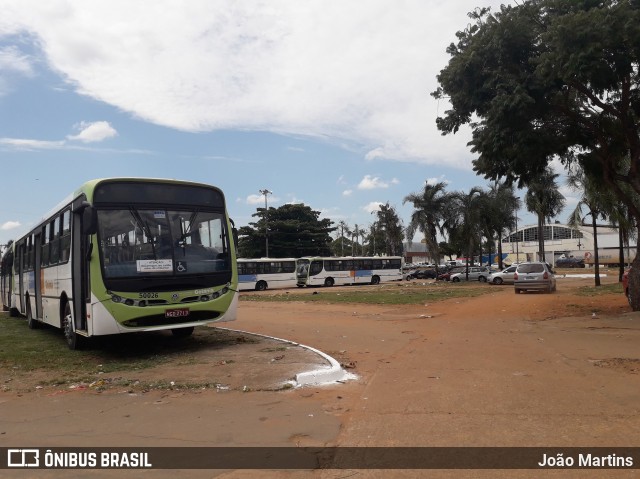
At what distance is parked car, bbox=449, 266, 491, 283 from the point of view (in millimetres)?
46750

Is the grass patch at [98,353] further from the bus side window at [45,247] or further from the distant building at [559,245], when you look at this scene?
the distant building at [559,245]

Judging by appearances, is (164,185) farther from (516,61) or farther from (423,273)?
(423,273)

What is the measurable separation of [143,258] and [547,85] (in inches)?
420

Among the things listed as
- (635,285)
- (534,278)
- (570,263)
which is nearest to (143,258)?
(635,285)

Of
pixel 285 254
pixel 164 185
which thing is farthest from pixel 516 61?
pixel 285 254

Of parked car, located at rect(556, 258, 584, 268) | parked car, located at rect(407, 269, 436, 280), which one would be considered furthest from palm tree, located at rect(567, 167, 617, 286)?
parked car, located at rect(556, 258, 584, 268)

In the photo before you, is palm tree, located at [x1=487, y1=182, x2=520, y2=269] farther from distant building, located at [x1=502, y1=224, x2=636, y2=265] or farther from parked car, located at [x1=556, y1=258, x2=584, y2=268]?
distant building, located at [x1=502, y1=224, x2=636, y2=265]

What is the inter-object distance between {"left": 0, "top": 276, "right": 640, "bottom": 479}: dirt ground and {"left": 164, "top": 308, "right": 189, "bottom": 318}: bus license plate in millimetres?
897

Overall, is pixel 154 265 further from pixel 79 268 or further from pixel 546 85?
pixel 546 85

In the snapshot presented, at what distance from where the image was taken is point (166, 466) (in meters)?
4.50

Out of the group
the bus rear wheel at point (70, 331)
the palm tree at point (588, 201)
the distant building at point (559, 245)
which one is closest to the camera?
the bus rear wheel at point (70, 331)

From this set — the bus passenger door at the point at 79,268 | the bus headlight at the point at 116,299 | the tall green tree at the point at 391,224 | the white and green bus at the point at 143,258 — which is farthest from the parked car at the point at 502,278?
the bus headlight at the point at 116,299

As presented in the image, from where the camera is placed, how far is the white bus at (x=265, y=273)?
43.4m

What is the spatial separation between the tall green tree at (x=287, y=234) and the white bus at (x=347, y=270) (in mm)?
21059
